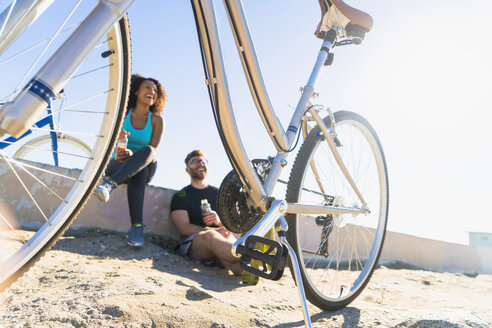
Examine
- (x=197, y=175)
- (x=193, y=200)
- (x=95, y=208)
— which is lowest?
(x=95, y=208)

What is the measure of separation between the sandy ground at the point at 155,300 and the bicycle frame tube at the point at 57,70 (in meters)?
0.82

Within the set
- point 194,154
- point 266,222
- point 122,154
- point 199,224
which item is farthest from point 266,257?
point 194,154

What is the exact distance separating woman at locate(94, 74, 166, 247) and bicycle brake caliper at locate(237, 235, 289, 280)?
1149mm

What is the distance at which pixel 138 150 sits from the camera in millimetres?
2615

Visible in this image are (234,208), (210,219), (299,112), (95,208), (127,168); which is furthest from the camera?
(95,208)

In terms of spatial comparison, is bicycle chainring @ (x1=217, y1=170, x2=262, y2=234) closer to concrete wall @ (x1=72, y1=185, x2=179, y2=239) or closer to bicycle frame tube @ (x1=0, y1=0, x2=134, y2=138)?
bicycle frame tube @ (x1=0, y1=0, x2=134, y2=138)

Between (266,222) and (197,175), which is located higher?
(197,175)

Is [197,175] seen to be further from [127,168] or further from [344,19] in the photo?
[344,19]

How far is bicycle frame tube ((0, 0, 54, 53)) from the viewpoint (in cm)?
74

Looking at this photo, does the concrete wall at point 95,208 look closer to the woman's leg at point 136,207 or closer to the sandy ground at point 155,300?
the sandy ground at point 155,300

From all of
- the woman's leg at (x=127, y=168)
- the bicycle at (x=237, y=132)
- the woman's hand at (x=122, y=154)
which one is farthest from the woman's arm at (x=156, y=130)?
the bicycle at (x=237, y=132)

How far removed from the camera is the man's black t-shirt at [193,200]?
300 cm

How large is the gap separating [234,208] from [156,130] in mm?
1653

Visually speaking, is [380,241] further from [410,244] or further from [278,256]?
[410,244]
